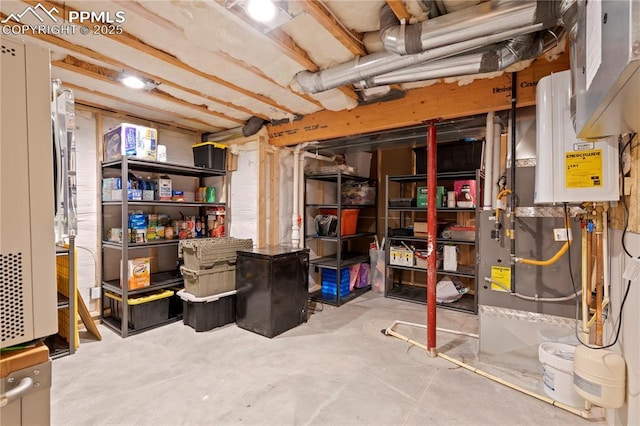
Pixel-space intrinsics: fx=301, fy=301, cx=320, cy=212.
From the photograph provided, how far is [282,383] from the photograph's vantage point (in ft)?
7.14

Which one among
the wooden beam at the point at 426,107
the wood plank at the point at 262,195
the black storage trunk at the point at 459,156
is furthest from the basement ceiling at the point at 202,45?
the black storage trunk at the point at 459,156

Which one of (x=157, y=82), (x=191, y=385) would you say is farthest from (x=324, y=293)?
(x=157, y=82)

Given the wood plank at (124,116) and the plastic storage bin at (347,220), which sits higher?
the wood plank at (124,116)

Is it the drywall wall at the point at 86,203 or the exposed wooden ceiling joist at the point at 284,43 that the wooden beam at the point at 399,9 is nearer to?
the exposed wooden ceiling joist at the point at 284,43

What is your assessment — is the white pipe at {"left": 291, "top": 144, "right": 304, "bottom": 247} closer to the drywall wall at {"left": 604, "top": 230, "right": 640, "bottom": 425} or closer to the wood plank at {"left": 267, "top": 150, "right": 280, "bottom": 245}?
the wood plank at {"left": 267, "top": 150, "right": 280, "bottom": 245}

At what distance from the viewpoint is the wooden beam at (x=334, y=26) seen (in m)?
1.71

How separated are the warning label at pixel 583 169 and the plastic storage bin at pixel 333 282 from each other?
2952mm

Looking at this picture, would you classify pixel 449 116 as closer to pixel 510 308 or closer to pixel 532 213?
pixel 532 213

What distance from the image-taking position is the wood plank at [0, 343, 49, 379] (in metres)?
0.77

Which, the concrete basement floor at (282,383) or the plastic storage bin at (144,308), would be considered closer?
the concrete basement floor at (282,383)

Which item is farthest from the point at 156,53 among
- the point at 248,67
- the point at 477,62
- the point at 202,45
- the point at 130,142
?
the point at 477,62

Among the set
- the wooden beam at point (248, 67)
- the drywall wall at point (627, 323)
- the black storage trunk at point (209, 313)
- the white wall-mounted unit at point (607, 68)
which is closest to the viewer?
the white wall-mounted unit at point (607, 68)

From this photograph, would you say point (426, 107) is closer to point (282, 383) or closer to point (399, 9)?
point (399, 9)

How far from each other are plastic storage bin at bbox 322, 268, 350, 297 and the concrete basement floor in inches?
44.9
